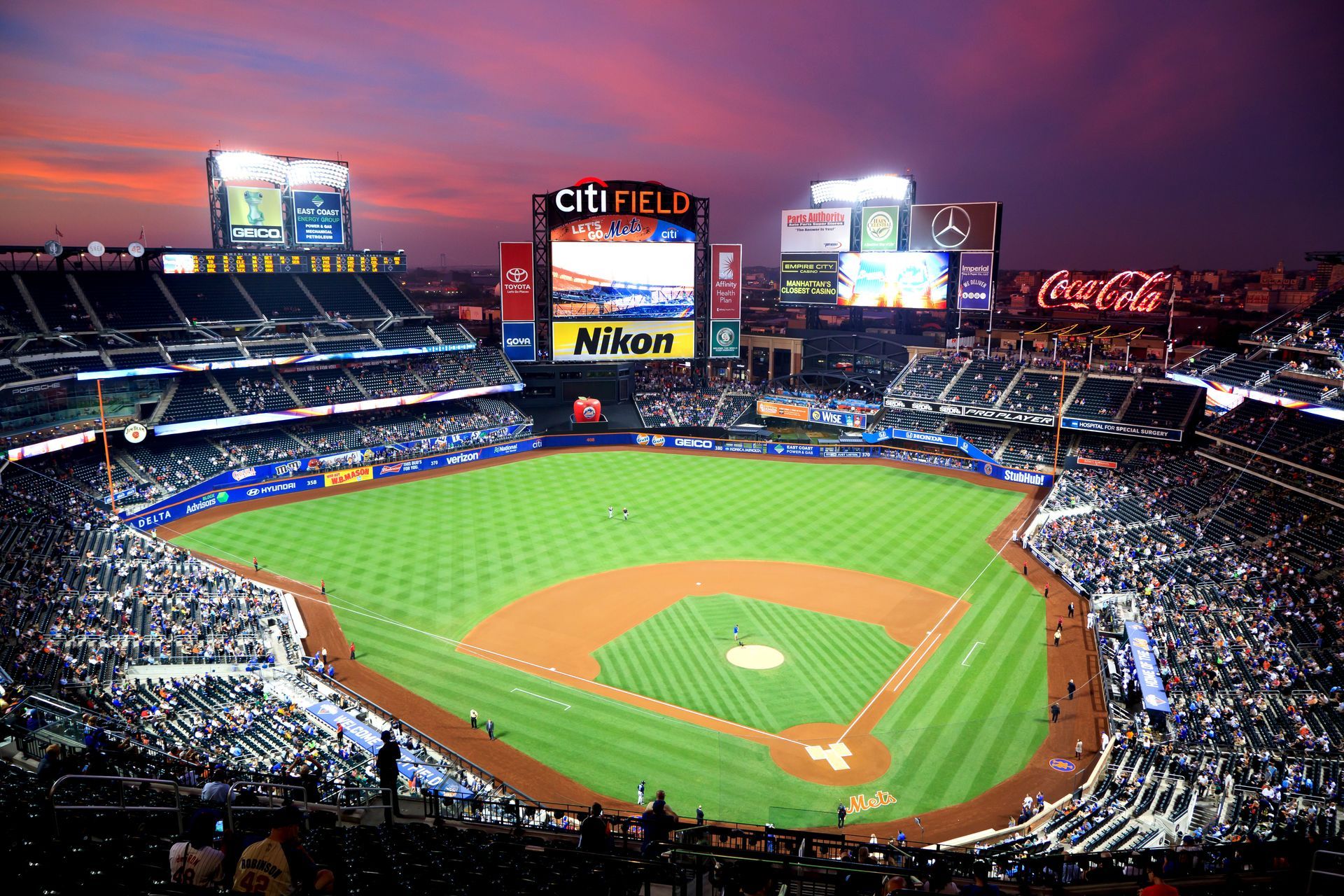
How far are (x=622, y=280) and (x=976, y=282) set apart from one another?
24859 millimetres

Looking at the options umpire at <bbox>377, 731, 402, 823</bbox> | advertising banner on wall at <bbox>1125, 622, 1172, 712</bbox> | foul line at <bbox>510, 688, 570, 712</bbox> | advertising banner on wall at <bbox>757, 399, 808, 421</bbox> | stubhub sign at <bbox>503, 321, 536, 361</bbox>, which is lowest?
foul line at <bbox>510, 688, 570, 712</bbox>

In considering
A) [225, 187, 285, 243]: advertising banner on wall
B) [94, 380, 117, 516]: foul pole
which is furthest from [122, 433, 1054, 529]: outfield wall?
[225, 187, 285, 243]: advertising banner on wall

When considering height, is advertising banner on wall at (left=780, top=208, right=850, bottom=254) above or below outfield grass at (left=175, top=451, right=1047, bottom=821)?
above

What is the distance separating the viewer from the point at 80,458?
42000 millimetres

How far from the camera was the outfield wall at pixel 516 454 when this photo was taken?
42.6 meters

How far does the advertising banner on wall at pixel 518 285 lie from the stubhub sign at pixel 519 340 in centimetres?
45

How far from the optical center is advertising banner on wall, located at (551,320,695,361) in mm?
59031

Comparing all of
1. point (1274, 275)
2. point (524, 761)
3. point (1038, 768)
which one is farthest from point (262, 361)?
point (1274, 275)

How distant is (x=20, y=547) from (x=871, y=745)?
29840mm

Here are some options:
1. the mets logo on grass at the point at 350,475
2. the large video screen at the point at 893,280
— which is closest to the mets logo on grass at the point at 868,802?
the mets logo on grass at the point at 350,475

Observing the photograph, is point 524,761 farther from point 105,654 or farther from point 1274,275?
point 1274,275

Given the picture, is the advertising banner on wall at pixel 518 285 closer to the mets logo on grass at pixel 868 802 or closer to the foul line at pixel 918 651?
the foul line at pixel 918 651

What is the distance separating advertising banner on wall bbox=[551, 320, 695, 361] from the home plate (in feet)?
135

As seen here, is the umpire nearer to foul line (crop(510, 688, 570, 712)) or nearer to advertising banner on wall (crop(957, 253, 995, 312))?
foul line (crop(510, 688, 570, 712))
